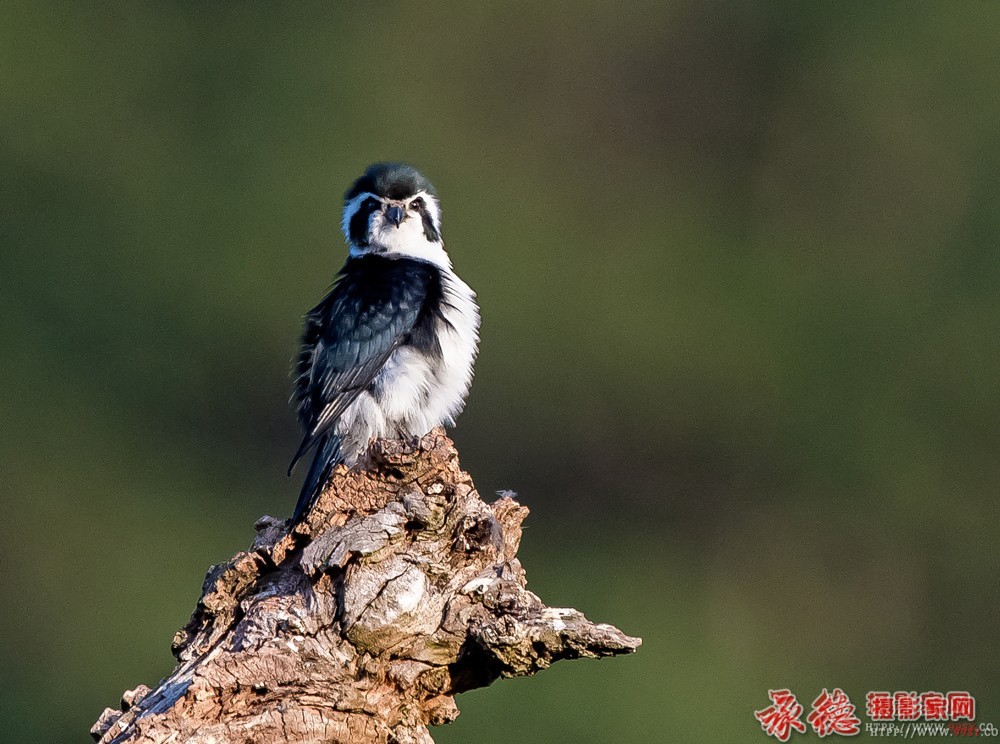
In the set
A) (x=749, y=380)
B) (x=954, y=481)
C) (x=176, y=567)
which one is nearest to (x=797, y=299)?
(x=749, y=380)

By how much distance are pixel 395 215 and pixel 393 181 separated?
19cm

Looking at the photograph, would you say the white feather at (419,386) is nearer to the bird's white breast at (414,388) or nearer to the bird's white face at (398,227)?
the bird's white breast at (414,388)

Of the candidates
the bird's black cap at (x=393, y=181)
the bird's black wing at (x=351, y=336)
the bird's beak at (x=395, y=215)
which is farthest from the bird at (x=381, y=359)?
the bird's black cap at (x=393, y=181)

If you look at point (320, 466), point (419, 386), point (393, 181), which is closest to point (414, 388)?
point (419, 386)

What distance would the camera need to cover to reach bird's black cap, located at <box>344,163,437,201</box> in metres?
7.04

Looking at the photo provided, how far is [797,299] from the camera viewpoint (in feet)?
52.0

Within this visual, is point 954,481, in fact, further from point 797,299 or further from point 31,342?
point 31,342

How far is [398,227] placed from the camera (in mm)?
6984

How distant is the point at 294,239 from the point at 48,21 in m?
4.03

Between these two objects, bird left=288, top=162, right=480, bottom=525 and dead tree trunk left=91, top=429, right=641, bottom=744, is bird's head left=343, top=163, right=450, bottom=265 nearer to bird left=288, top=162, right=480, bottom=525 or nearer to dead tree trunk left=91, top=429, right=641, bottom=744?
bird left=288, top=162, right=480, bottom=525

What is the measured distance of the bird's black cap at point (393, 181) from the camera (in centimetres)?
704

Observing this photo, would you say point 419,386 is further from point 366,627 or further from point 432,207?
point 366,627

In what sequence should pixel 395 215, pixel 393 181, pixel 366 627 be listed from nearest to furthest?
pixel 366 627
pixel 395 215
pixel 393 181

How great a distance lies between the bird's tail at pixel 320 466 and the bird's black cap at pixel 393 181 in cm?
122
